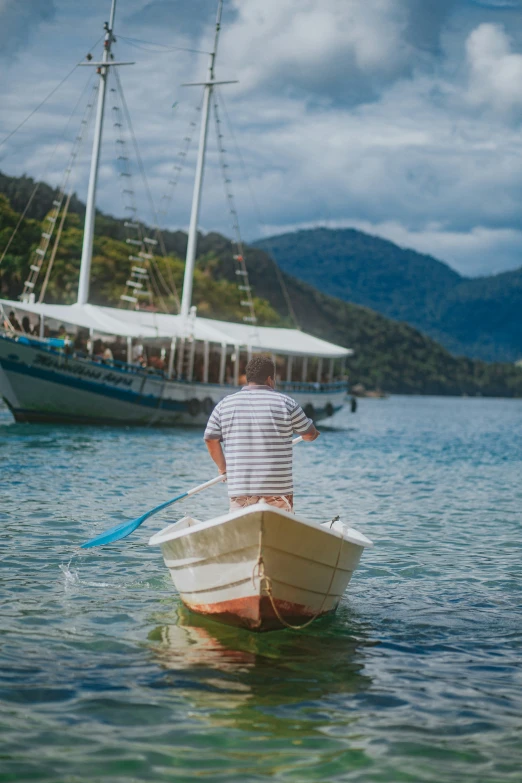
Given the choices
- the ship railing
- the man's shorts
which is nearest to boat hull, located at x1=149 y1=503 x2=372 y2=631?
the man's shorts

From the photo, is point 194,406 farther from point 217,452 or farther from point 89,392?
point 217,452

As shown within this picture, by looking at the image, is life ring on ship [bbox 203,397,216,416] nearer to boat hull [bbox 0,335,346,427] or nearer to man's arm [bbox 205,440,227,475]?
boat hull [bbox 0,335,346,427]

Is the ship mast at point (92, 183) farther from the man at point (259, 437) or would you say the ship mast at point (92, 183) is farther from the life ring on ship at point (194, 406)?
the man at point (259, 437)

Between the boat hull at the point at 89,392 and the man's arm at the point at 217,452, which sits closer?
the man's arm at the point at 217,452

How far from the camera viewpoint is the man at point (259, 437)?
26.1 ft

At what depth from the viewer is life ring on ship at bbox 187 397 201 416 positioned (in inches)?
1649

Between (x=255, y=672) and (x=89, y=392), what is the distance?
1269 inches

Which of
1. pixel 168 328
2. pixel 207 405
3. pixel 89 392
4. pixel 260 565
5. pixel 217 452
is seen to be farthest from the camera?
pixel 168 328

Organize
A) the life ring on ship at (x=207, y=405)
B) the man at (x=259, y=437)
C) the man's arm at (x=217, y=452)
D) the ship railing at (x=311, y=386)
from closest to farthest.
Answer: the man at (x=259, y=437), the man's arm at (x=217, y=452), the life ring on ship at (x=207, y=405), the ship railing at (x=311, y=386)

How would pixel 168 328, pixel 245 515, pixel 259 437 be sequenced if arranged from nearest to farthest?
pixel 245 515 → pixel 259 437 → pixel 168 328

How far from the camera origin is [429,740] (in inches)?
235

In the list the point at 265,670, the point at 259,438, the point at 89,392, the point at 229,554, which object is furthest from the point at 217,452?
the point at 89,392

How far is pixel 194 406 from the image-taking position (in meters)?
41.9

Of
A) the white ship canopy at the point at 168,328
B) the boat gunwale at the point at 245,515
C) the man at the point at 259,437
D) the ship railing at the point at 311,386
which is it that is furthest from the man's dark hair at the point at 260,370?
the ship railing at the point at 311,386
